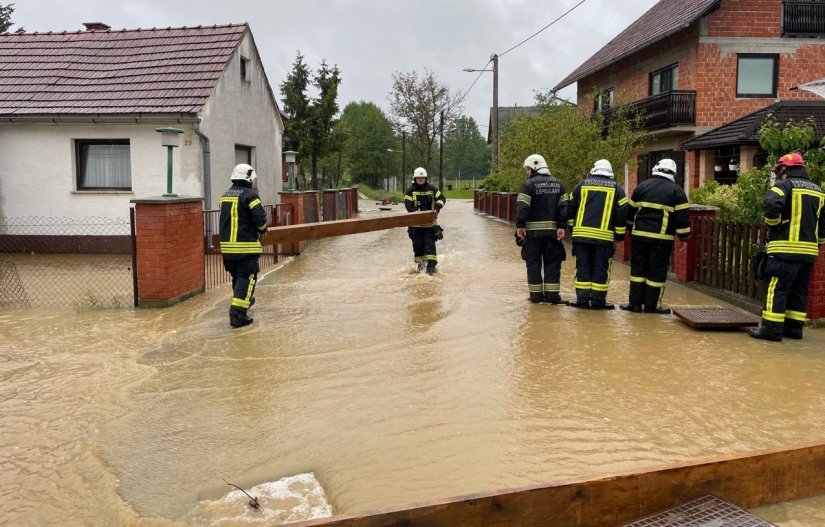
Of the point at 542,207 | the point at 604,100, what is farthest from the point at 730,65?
the point at 542,207

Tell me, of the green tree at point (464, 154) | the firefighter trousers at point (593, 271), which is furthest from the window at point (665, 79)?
the green tree at point (464, 154)

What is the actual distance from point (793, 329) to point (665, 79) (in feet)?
65.1

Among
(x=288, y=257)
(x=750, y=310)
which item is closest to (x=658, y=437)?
(x=750, y=310)

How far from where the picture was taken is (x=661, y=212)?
26.2 feet

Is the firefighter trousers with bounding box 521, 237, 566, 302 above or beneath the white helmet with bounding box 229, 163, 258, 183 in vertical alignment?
beneath

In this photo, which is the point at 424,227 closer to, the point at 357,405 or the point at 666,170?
the point at 666,170

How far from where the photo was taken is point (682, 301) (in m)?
9.02

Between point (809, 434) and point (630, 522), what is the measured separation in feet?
6.12

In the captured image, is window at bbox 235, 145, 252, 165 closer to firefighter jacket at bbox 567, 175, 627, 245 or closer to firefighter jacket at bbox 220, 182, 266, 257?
firefighter jacket at bbox 220, 182, 266, 257

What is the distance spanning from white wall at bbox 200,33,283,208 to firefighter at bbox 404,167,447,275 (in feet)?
18.8

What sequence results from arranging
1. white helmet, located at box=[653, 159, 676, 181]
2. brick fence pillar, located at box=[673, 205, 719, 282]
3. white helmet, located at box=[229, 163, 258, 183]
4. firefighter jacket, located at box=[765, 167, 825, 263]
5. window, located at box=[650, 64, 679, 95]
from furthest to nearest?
window, located at box=[650, 64, 679, 95], brick fence pillar, located at box=[673, 205, 719, 282], white helmet, located at box=[653, 159, 676, 181], white helmet, located at box=[229, 163, 258, 183], firefighter jacket, located at box=[765, 167, 825, 263]

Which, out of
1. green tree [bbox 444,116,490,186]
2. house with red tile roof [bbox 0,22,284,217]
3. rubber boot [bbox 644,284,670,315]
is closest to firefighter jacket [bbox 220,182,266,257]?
rubber boot [bbox 644,284,670,315]

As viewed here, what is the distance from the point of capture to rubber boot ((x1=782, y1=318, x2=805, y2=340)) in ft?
22.7

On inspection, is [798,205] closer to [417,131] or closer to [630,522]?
[630,522]
